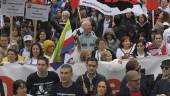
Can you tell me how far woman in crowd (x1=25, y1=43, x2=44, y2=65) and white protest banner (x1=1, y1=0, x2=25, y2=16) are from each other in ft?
8.55

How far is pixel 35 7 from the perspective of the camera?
15.0 meters

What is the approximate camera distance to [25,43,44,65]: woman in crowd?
12352 millimetres

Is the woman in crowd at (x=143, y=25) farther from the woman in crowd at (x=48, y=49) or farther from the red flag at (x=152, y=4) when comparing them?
the woman in crowd at (x=48, y=49)

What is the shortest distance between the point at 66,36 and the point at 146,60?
1.68 meters

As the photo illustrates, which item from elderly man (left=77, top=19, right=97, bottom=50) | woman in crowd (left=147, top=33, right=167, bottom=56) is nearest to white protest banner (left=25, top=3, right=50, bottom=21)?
elderly man (left=77, top=19, right=97, bottom=50)

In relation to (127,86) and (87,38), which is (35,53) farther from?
(127,86)

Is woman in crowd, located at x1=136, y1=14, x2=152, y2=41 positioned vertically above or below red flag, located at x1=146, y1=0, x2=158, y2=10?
below

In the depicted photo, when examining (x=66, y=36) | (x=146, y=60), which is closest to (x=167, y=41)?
(x=146, y=60)

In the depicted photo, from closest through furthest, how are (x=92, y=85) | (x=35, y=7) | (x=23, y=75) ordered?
(x=92, y=85)
(x=23, y=75)
(x=35, y=7)

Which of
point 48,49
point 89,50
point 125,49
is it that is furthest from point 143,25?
point 48,49

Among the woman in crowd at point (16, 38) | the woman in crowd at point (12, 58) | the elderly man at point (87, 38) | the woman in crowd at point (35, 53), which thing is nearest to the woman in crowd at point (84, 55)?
the woman in crowd at point (35, 53)

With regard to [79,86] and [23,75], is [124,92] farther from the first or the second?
[23,75]

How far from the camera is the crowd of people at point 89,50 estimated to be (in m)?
10.4

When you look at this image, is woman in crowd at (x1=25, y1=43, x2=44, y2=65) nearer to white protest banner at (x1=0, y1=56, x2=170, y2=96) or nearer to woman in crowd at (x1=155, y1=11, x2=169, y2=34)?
white protest banner at (x1=0, y1=56, x2=170, y2=96)
